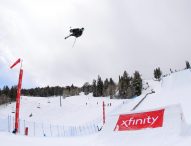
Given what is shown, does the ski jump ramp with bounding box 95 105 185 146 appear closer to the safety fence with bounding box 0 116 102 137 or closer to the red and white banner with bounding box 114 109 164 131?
the red and white banner with bounding box 114 109 164 131

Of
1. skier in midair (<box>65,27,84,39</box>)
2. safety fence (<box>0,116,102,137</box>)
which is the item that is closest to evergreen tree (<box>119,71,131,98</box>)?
safety fence (<box>0,116,102,137</box>)

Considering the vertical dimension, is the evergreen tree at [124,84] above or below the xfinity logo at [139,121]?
above

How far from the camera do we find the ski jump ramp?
11984 millimetres

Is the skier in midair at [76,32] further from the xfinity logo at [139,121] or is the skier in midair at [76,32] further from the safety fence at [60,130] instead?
the safety fence at [60,130]

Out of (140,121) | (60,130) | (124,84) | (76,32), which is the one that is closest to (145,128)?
(140,121)

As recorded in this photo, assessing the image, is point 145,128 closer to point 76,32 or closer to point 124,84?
point 76,32

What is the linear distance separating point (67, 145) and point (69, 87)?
163 metres

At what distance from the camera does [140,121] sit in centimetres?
1438

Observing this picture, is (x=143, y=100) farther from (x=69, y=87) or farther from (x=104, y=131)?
(x=69, y=87)

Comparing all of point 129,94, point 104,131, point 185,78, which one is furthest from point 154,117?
point 129,94

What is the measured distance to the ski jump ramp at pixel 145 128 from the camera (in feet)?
39.3

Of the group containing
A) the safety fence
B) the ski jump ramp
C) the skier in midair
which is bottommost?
the safety fence

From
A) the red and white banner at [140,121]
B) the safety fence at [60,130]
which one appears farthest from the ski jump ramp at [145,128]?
the safety fence at [60,130]

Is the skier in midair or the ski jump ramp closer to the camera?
the ski jump ramp
